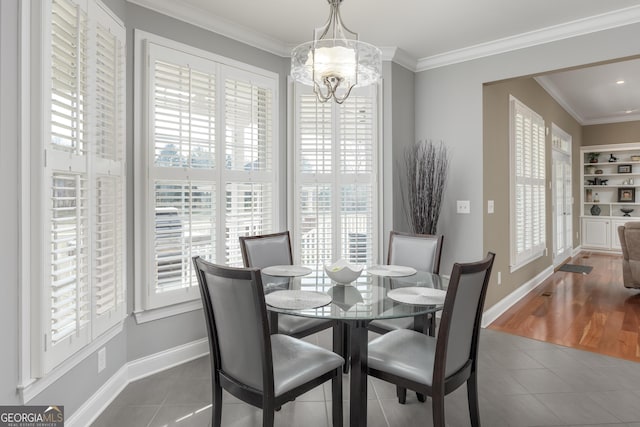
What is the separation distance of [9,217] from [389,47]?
3191 mm

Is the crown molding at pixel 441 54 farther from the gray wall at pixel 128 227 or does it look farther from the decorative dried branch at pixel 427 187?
the decorative dried branch at pixel 427 187

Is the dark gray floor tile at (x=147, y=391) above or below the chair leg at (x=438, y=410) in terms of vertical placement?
below

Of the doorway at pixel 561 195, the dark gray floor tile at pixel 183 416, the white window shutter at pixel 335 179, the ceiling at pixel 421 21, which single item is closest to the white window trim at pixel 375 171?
the white window shutter at pixel 335 179

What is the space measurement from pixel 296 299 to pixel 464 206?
2.43 metres

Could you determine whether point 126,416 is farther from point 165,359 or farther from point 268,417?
point 268,417

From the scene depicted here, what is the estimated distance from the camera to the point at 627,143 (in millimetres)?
7590

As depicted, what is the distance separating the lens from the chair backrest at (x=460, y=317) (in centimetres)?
159

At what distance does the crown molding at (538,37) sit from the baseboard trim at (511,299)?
248 centimetres

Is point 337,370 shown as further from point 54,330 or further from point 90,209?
point 90,209

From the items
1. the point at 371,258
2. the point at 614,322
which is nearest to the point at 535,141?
the point at 614,322

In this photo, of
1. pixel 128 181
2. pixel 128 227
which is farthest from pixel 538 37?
pixel 128 227

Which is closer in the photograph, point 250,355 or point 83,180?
point 250,355

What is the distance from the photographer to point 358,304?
1866mm

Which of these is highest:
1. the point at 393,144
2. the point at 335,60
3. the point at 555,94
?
the point at 555,94
